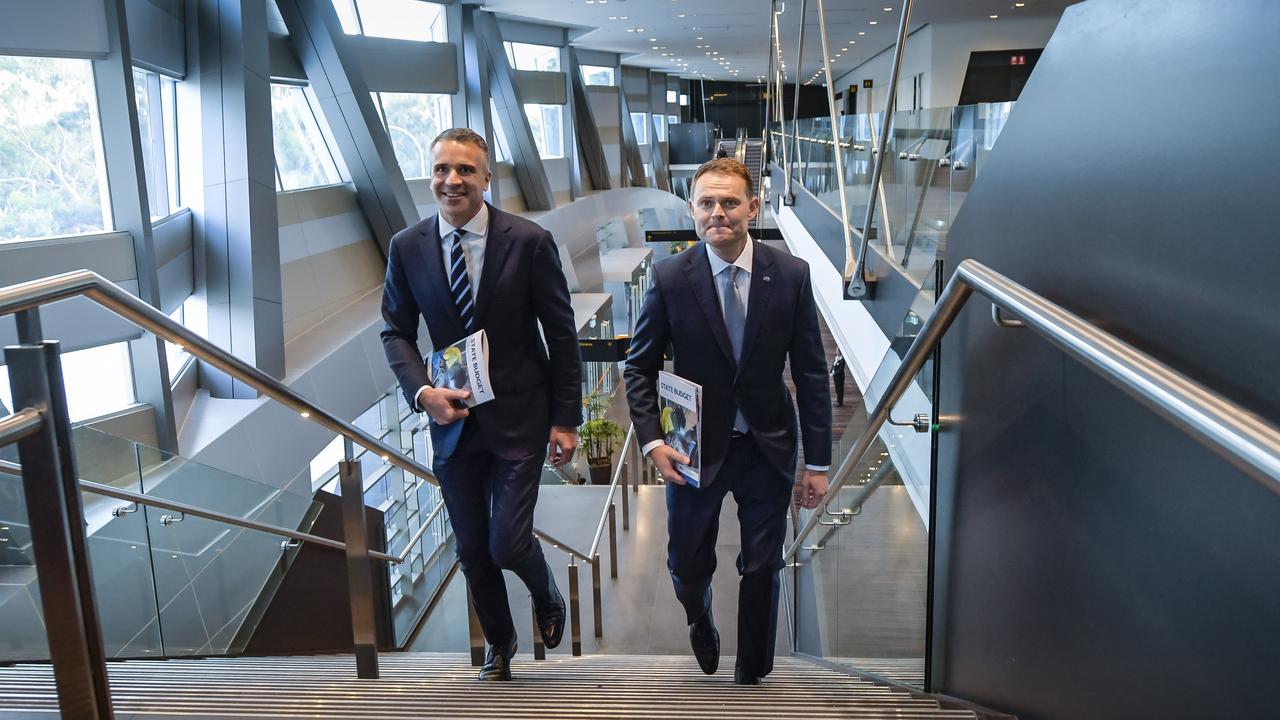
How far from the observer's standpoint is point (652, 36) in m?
25.9

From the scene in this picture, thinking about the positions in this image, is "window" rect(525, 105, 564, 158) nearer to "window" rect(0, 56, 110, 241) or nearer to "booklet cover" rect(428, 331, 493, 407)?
"window" rect(0, 56, 110, 241)

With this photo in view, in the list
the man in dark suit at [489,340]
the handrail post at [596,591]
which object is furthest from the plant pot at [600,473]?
the man in dark suit at [489,340]

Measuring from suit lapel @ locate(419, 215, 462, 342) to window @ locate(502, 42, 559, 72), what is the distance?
21.6m

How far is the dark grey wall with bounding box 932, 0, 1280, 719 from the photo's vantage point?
1.20 metres

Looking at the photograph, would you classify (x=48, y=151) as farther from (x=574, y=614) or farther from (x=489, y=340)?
(x=489, y=340)

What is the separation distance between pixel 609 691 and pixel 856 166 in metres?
4.91

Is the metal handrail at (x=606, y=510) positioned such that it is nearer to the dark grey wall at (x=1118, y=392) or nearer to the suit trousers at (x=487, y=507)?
the suit trousers at (x=487, y=507)

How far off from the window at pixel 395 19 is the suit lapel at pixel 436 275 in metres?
12.2

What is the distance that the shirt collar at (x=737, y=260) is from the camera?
2664mm

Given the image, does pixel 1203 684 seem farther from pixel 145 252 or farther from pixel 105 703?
pixel 145 252

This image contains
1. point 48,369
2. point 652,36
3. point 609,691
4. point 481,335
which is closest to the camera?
point 48,369

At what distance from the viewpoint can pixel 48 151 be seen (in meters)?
7.36

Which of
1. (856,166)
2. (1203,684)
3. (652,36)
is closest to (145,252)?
(856,166)

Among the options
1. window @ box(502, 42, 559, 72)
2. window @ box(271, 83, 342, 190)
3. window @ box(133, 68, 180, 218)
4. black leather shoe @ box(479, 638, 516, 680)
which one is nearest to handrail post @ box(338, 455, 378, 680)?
black leather shoe @ box(479, 638, 516, 680)
